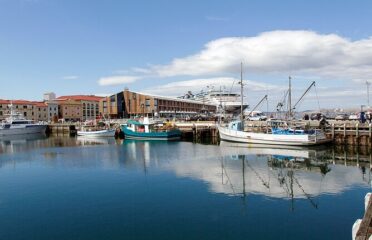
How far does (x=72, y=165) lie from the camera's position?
3728 cm

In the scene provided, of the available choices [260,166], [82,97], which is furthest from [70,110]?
[260,166]

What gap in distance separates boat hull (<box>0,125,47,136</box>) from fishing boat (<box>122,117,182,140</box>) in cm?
3637

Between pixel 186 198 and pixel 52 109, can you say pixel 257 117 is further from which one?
pixel 52 109

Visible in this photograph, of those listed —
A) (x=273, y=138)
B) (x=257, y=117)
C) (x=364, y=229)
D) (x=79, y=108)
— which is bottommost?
(x=364, y=229)

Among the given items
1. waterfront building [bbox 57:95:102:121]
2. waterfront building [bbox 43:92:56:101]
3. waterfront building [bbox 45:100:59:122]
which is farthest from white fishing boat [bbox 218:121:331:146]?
waterfront building [bbox 43:92:56:101]

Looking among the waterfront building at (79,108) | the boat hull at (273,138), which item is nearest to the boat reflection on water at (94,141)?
the boat hull at (273,138)

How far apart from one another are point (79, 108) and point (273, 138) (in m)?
108

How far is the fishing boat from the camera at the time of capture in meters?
66.4

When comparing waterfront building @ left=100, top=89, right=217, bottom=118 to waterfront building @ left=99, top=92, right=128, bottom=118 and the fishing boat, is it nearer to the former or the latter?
waterfront building @ left=99, top=92, right=128, bottom=118

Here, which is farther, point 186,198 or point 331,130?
point 331,130

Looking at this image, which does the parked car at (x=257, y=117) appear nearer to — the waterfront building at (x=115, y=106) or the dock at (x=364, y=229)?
the waterfront building at (x=115, y=106)

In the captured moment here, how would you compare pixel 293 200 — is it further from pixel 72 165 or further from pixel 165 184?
pixel 72 165

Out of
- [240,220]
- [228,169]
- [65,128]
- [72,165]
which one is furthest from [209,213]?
[65,128]

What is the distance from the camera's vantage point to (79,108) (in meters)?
142
